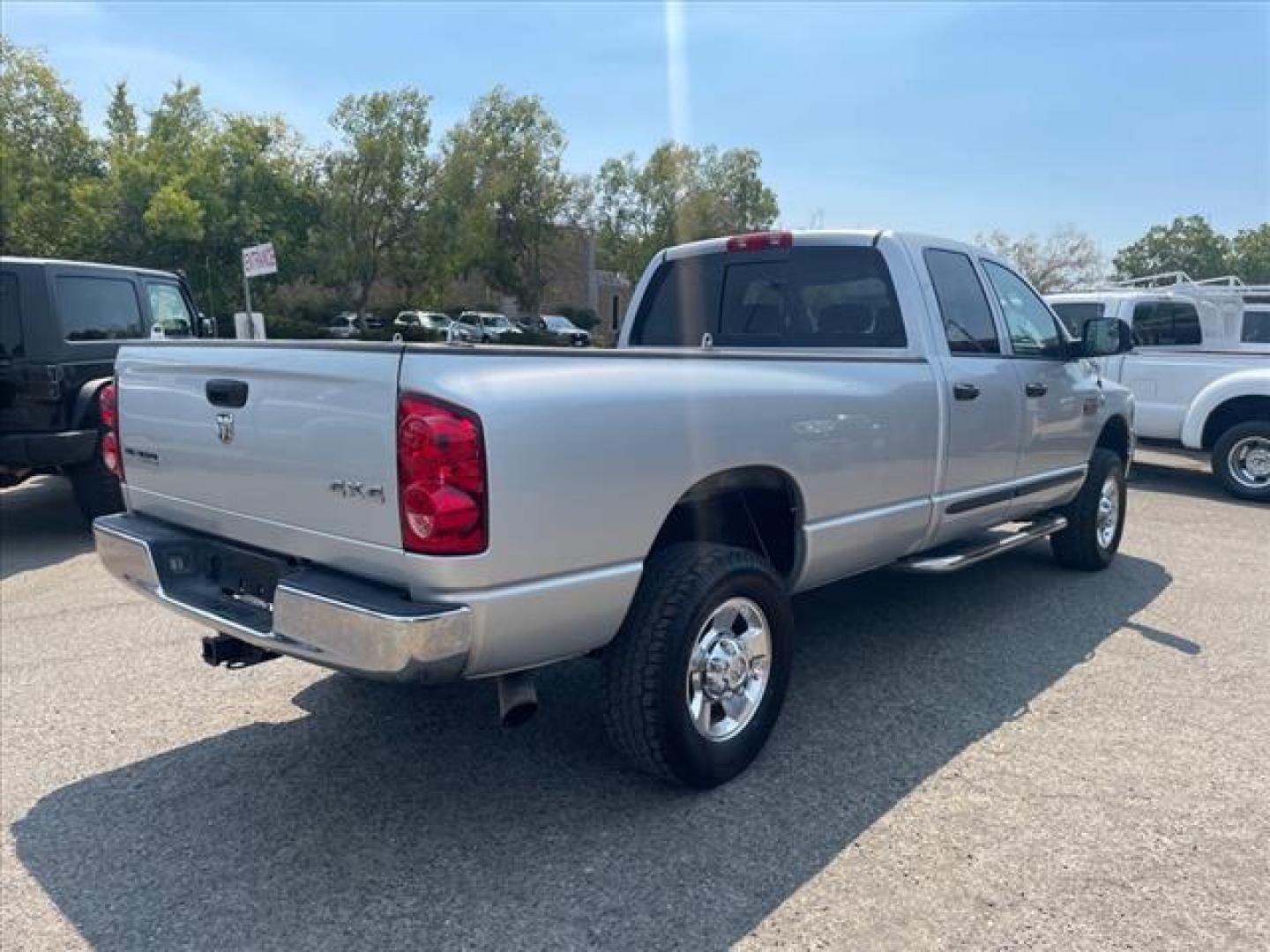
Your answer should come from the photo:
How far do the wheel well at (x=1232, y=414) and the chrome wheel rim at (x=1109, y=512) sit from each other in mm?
4396

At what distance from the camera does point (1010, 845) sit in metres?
2.89

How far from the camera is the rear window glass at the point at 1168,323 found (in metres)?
10.3

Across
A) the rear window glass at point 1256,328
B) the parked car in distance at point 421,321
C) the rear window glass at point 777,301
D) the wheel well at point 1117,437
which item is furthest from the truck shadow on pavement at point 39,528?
the parked car in distance at point 421,321

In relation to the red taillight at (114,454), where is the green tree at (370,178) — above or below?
above

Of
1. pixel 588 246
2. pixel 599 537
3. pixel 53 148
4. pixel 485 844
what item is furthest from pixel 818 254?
pixel 588 246

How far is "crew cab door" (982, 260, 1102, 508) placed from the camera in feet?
16.2

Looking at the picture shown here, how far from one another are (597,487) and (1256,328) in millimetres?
11139

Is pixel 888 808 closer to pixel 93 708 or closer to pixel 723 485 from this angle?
pixel 723 485

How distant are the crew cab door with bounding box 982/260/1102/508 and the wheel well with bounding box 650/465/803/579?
6.18 ft

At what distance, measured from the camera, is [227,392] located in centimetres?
294

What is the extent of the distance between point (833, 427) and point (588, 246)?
49670 mm

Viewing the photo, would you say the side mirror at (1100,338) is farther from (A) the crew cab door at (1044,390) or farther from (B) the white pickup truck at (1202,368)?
(B) the white pickup truck at (1202,368)

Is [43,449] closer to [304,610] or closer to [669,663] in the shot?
[304,610]

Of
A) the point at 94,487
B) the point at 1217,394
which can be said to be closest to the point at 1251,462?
the point at 1217,394
